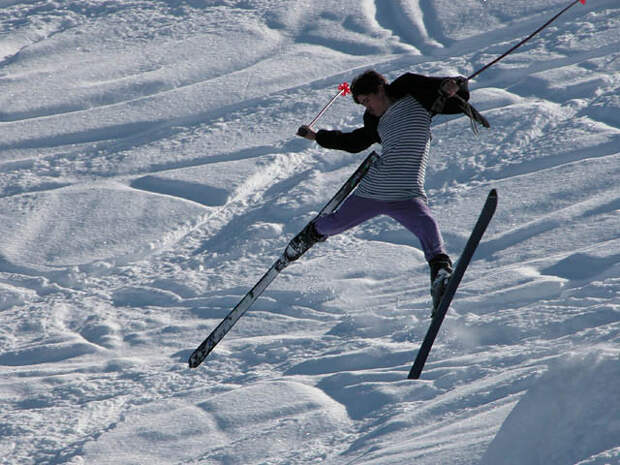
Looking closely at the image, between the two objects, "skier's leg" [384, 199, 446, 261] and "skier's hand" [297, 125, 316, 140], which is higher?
"skier's hand" [297, 125, 316, 140]

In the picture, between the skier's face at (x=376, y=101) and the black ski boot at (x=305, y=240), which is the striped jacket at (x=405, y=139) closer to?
the skier's face at (x=376, y=101)

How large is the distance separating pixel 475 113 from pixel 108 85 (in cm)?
938

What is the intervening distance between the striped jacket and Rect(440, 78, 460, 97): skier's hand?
0.05m

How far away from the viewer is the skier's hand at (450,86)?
4.55m

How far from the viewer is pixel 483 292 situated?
863 cm

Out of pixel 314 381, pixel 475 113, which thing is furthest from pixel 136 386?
pixel 475 113

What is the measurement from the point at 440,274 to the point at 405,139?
2.45 feet

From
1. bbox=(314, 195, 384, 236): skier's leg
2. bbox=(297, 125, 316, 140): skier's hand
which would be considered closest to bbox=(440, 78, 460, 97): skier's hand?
bbox=(314, 195, 384, 236): skier's leg

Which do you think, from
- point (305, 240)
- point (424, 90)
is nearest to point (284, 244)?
point (305, 240)

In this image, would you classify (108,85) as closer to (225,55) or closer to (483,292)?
(225,55)

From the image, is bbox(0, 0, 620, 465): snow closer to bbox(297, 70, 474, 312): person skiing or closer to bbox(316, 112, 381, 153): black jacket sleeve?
bbox(297, 70, 474, 312): person skiing

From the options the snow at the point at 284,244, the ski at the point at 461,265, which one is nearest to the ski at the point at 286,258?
the ski at the point at 461,265

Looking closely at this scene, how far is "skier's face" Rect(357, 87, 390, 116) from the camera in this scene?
4.68 meters

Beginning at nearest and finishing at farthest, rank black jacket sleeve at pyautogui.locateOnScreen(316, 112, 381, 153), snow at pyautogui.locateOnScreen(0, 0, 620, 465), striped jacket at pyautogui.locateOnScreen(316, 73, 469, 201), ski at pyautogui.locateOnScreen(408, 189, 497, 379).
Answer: ski at pyautogui.locateOnScreen(408, 189, 497, 379) → striped jacket at pyautogui.locateOnScreen(316, 73, 469, 201) → black jacket sleeve at pyautogui.locateOnScreen(316, 112, 381, 153) → snow at pyautogui.locateOnScreen(0, 0, 620, 465)
